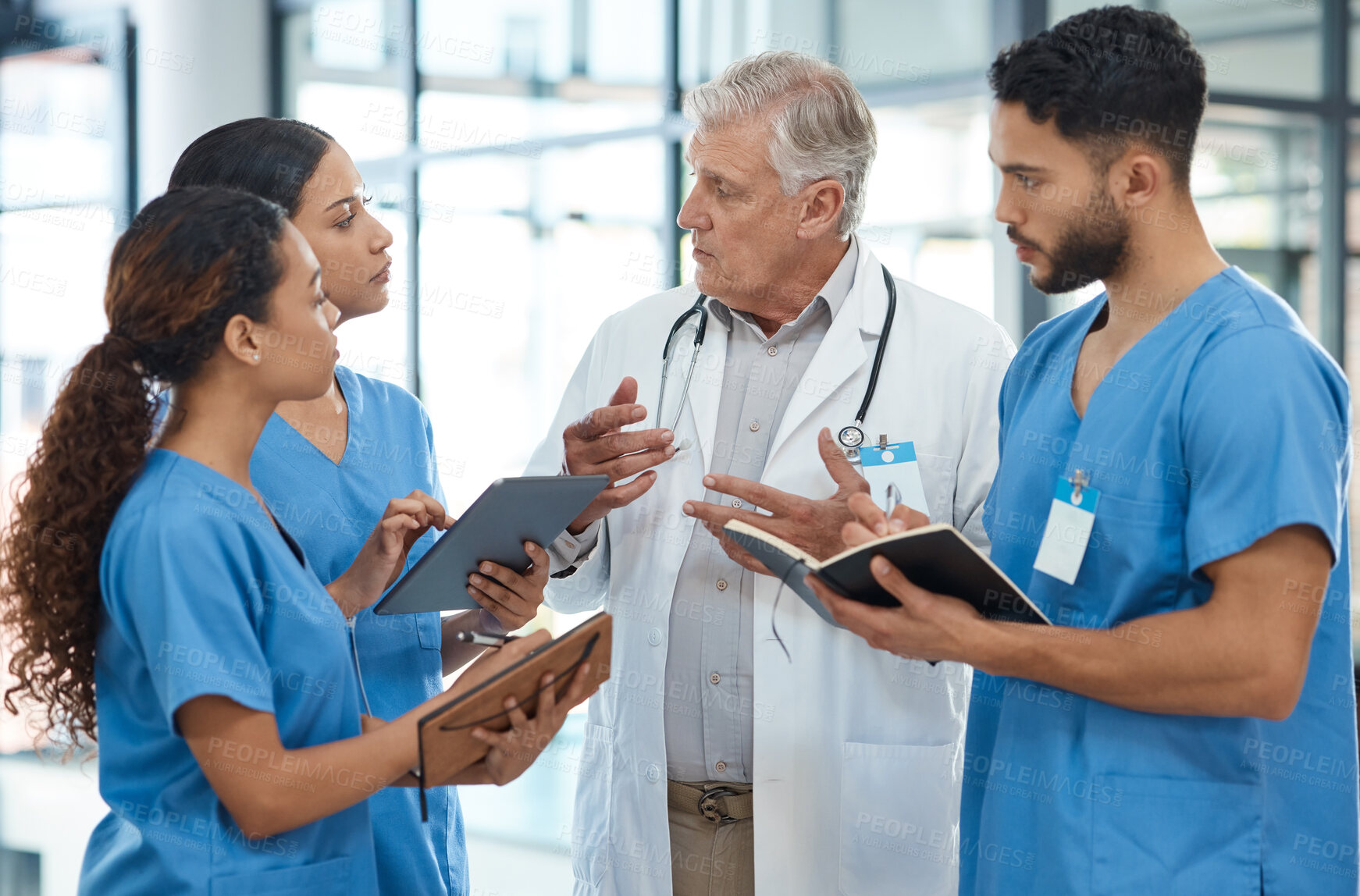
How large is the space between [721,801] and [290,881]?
0.71m

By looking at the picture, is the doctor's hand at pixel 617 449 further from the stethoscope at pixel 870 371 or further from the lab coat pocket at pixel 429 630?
the lab coat pocket at pixel 429 630

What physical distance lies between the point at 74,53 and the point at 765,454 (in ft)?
16.4

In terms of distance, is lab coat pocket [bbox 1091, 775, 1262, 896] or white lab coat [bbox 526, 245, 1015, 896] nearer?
lab coat pocket [bbox 1091, 775, 1262, 896]

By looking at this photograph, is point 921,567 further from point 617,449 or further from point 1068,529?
point 617,449

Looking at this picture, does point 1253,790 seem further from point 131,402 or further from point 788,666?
point 131,402

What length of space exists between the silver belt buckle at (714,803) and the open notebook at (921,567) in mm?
531

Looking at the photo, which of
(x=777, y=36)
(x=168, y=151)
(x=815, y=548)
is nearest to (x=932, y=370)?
(x=815, y=548)

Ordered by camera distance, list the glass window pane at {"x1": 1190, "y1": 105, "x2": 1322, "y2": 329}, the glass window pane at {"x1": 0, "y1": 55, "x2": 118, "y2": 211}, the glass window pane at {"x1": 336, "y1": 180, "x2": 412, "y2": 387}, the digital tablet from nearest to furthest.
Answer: the digital tablet, the glass window pane at {"x1": 1190, "y1": 105, "x2": 1322, "y2": 329}, the glass window pane at {"x1": 336, "y1": 180, "x2": 412, "y2": 387}, the glass window pane at {"x1": 0, "y1": 55, "x2": 118, "y2": 211}

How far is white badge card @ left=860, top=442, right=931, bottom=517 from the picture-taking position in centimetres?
166

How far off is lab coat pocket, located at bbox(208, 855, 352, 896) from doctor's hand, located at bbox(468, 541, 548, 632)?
0.43 meters

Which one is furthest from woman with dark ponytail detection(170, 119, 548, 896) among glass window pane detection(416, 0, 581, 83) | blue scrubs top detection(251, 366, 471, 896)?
glass window pane detection(416, 0, 581, 83)

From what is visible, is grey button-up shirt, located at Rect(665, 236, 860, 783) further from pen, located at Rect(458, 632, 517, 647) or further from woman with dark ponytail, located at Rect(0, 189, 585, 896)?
woman with dark ponytail, located at Rect(0, 189, 585, 896)

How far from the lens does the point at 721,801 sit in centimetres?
172

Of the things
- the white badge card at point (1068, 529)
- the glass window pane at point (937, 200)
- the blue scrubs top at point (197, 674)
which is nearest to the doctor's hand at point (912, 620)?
the white badge card at point (1068, 529)
